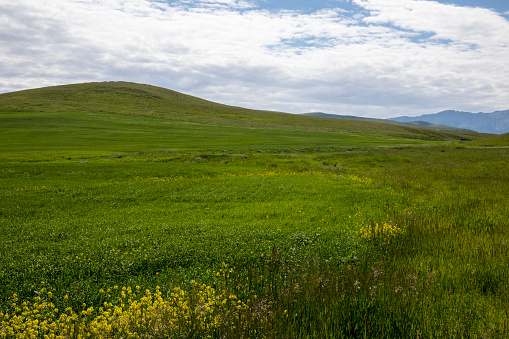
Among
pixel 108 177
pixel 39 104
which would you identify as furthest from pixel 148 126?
pixel 108 177

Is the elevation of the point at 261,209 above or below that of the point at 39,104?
below

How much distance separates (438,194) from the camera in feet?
57.8

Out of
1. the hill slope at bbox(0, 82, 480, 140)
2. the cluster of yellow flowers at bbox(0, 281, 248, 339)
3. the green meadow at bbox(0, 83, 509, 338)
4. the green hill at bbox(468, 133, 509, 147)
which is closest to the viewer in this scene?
the cluster of yellow flowers at bbox(0, 281, 248, 339)

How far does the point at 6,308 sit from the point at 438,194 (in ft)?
66.2

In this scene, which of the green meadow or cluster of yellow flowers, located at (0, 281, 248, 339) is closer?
cluster of yellow flowers, located at (0, 281, 248, 339)

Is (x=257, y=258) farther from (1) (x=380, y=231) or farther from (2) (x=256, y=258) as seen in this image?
(1) (x=380, y=231)

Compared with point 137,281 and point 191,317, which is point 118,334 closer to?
point 191,317

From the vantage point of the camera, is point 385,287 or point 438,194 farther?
point 438,194

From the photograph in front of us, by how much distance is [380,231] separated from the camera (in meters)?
11.4

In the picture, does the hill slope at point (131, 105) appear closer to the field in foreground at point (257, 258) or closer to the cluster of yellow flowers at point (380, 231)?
the field in foreground at point (257, 258)

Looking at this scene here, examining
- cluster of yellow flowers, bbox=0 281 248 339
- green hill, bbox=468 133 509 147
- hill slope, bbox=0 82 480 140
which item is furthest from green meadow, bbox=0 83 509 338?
hill slope, bbox=0 82 480 140

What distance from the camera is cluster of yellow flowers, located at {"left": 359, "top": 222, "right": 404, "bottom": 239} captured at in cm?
1099

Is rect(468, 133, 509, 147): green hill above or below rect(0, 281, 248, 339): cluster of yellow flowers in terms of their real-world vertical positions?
above

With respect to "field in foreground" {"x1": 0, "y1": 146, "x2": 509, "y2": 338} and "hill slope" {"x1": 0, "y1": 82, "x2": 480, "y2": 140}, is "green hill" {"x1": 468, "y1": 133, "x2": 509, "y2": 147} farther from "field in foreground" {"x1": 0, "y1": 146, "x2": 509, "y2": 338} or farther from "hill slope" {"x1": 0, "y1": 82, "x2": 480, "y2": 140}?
"field in foreground" {"x1": 0, "y1": 146, "x2": 509, "y2": 338}
